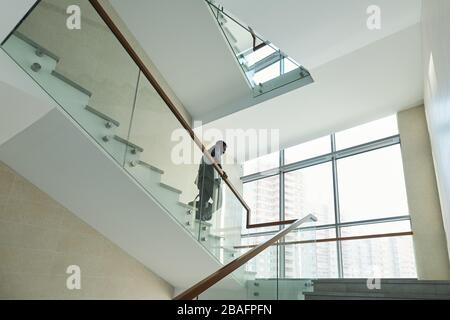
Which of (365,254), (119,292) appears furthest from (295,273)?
(365,254)

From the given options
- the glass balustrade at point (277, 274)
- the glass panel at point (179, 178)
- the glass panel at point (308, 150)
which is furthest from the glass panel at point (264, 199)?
the glass balustrade at point (277, 274)

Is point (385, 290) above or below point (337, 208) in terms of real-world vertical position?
below

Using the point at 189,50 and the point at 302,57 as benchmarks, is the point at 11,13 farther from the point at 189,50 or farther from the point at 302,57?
the point at 189,50

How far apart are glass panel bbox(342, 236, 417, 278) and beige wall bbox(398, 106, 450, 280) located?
0.28m

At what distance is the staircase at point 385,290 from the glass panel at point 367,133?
4.18 m

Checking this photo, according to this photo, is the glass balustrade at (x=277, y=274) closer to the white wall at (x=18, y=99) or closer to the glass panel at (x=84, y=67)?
the glass panel at (x=84, y=67)

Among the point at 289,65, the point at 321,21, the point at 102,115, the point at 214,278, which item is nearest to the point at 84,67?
the point at 102,115

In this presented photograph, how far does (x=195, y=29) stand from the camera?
5.81m

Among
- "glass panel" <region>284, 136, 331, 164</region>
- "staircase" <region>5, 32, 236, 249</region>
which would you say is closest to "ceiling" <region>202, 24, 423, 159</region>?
"glass panel" <region>284, 136, 331, 164</region>

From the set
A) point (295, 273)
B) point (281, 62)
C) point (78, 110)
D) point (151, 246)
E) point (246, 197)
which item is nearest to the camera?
point (78, 110)

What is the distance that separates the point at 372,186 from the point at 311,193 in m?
1.32

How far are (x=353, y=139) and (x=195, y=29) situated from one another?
406 centimetres

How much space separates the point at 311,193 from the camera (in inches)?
Result: 291

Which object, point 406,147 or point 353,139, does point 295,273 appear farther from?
point 353,139
